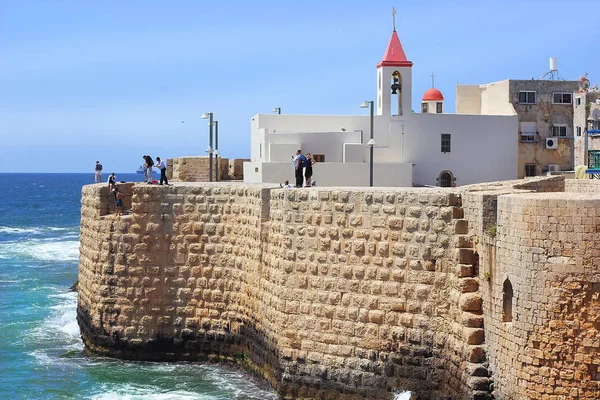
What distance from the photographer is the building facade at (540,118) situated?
36.0 metres

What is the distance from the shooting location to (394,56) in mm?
33094

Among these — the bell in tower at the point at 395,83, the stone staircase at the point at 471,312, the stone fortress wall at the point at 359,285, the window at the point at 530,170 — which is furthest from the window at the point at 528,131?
the stone staircase at the point at 471,312

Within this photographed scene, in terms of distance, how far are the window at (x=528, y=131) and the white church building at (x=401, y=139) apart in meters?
1.67

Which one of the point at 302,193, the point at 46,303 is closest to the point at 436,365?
the point at 302,193

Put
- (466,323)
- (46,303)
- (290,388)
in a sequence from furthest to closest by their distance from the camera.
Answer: (46,303) → (290,388) → (466,323)

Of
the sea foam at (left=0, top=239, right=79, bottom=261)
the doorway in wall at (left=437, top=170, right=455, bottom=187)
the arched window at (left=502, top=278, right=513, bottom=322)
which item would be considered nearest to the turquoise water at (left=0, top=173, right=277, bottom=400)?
the arched window at (left=502, top=278, right=513, bottom=322)

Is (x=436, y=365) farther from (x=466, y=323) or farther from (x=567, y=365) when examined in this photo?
(x=567, y=365)

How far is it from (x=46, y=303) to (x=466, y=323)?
56.2 ft

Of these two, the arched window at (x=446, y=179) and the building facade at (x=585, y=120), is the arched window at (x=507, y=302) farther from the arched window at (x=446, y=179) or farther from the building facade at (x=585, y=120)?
the arched window at (x=446, y=179)

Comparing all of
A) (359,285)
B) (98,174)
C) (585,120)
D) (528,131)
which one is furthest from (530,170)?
(359,285)

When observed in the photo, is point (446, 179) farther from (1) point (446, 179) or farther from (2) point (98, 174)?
(2) point (98, 174)

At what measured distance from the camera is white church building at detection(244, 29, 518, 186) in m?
31.9

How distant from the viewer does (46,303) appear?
27.8m

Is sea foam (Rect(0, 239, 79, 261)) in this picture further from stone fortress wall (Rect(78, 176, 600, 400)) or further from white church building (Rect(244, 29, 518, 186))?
stone fortress wall (Rect(78, 176, 600, 400))
